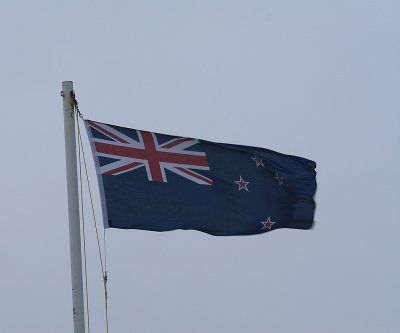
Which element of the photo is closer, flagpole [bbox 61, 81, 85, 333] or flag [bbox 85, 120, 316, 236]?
flagpole [bbox 61, 81, 85, 333]

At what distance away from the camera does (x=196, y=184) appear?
56.2ft

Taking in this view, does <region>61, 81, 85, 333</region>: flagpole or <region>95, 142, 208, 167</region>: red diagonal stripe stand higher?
<region>95, 142, 208, 167</region>: red diagonal stripe

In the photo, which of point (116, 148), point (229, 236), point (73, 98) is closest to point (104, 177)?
point (116, 148)

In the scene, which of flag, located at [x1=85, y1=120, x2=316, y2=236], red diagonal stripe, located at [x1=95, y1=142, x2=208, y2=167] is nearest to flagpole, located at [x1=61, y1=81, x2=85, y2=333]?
flag, located at [x1=85, y1=120, x2=316, y2=236]

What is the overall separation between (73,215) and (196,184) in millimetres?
3108

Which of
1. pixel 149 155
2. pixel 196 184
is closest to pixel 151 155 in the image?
pixel 149 155

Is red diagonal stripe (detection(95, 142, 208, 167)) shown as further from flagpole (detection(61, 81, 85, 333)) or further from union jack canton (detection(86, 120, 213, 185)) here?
flagpole (detection(61, 81, 85, 333))

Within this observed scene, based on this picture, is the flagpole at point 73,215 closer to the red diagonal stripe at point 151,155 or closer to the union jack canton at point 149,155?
the union jack canton at point 149,155

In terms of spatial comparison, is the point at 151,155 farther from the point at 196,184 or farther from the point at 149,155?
the point at 196,184

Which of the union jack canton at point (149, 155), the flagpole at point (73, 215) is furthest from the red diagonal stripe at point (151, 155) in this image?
the flagpole at point (73, 215)

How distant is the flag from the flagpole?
0.82 metres

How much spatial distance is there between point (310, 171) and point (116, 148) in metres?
3.99

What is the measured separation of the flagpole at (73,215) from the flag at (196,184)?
82 cm

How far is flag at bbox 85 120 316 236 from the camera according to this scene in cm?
1612
